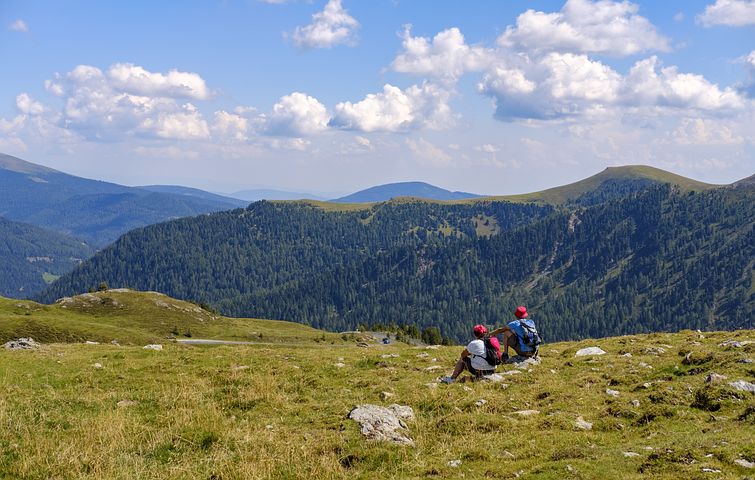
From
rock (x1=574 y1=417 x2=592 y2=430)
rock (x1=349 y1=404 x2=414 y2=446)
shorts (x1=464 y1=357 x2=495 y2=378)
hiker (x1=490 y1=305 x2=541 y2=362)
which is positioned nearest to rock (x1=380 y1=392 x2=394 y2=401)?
rock (x1=349 y1=404 x2=414 y2=446)

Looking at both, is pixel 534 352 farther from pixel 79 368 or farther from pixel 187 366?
pixel 79 368

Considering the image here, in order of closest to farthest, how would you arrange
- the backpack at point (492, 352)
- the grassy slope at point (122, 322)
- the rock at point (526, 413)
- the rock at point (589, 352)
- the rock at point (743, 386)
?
the rock at point (526, 413) → the rock at point (743, 386) → the backpack at point (492, 352) → the rock at point (589, 352) → the grassy slope at point (122, 322)

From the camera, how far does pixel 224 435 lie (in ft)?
48.4

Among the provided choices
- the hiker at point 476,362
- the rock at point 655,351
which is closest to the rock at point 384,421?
the hiker at point 476,362

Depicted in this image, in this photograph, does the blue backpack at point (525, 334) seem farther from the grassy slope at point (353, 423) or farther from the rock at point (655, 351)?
the rock at point (655, 351)

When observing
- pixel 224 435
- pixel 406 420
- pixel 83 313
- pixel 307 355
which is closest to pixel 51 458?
pixel 224 435

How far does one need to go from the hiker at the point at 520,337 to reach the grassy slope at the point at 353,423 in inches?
55.5

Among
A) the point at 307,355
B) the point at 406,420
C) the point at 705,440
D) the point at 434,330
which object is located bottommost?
the point at 434,330

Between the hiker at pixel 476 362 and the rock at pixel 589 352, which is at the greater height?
the hiker at pixel 476 362

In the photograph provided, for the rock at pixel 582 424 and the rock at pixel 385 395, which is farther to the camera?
the rock at pixel 385 395

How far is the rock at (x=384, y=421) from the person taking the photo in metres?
14.9

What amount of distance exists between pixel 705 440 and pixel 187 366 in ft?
69.7

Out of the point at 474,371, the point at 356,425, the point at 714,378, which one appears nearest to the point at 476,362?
the point at 474,371

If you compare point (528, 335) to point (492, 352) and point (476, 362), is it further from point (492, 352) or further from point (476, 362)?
point (476, 362)
